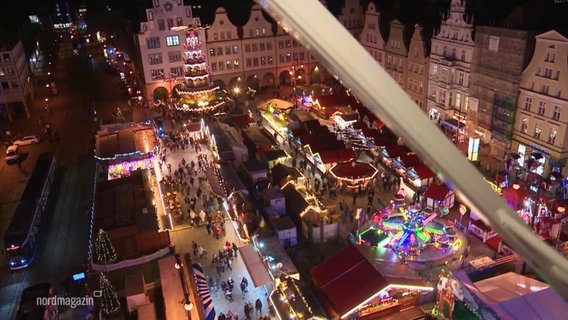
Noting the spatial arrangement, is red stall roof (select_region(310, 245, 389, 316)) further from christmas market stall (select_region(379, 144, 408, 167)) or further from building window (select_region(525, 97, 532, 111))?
building window (select_region(525, 97, 532, 111))

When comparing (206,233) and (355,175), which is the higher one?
(355,175)

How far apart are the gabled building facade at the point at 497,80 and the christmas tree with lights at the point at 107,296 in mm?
27345

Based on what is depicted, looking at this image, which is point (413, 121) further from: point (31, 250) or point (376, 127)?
point (376, 127)

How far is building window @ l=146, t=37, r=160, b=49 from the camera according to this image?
164ft

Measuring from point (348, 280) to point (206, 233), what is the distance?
1015 centimetres

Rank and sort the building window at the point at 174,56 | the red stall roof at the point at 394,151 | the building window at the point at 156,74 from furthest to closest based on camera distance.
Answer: the building window at the point at 174,56 < the building window at the point at 156,74 < the red stall roof at the point at 394,151

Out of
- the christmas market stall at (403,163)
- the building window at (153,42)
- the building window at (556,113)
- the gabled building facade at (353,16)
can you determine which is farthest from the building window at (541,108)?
the building window at (153,42)

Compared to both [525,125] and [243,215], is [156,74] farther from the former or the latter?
[525,125]

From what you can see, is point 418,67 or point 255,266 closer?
point 255,266

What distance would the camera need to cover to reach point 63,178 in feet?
114

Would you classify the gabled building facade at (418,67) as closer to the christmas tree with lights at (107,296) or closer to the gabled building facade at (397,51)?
the gabled building facade at (397,51)

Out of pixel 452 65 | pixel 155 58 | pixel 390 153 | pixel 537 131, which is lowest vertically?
pixel 390 153

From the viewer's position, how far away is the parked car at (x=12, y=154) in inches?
1484

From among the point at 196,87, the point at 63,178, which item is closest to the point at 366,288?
the point at 63,178
